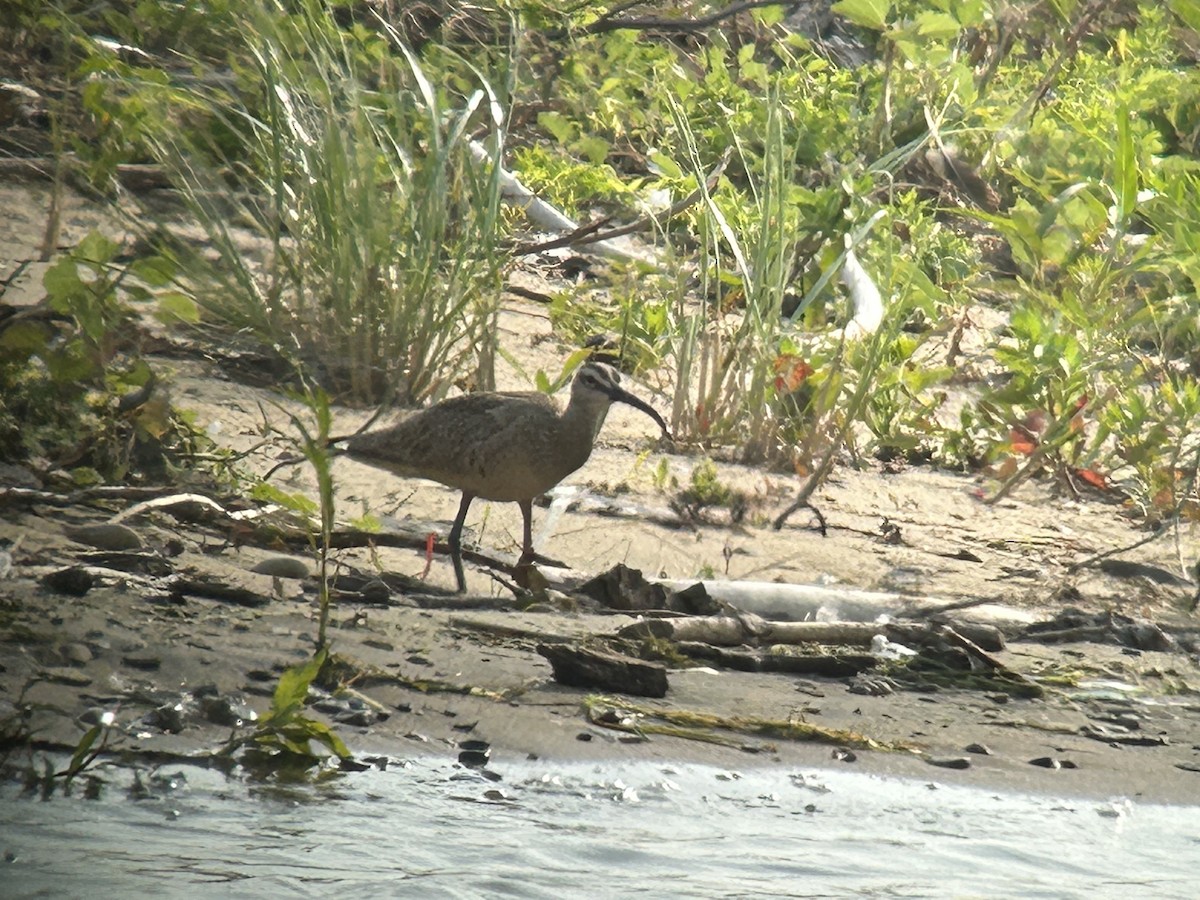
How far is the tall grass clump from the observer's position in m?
7.05

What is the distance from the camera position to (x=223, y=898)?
3621 millimetres

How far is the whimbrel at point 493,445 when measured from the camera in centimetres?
629

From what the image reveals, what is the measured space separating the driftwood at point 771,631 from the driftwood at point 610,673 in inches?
18.3

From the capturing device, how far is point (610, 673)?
16.1 ft

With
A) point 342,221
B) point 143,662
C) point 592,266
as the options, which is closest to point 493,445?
point 342,221

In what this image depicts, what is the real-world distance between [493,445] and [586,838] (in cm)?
242

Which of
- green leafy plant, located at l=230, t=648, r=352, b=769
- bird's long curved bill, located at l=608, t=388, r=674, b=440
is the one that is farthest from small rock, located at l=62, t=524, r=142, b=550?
bird's long curved bill, located at l=608, t=388, r=674, b=440

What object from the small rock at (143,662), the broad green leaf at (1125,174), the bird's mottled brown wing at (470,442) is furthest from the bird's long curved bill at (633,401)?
→ the small rock at (143,662)

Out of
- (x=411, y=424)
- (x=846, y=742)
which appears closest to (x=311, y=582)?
(x=411, y=424)

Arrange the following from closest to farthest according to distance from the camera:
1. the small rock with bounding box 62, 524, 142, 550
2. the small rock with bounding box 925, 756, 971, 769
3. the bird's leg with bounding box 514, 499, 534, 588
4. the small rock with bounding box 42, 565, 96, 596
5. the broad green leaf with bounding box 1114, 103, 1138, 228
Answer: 1. the small rock with bounding box 925, 756, 971, 769
2. the small rock with bounding box 42, 565, 96, 596
3. the small rock with bounding box 62, 524, 142, 550
4. the bird's leg with bounding box 514, 499, 534, 588
5. the broad green leaf with bounding box 1114, 103, 1138, 228

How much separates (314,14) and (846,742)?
13.8 ft

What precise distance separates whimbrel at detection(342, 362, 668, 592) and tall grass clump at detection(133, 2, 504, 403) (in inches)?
31.2

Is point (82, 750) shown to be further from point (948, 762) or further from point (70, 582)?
point (948, 762)

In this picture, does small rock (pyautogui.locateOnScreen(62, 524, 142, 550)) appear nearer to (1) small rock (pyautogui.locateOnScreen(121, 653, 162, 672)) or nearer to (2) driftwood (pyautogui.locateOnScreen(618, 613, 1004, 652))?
(1) small rock (pyautogui.locateOnScreen(121, 653, 162, 672))
